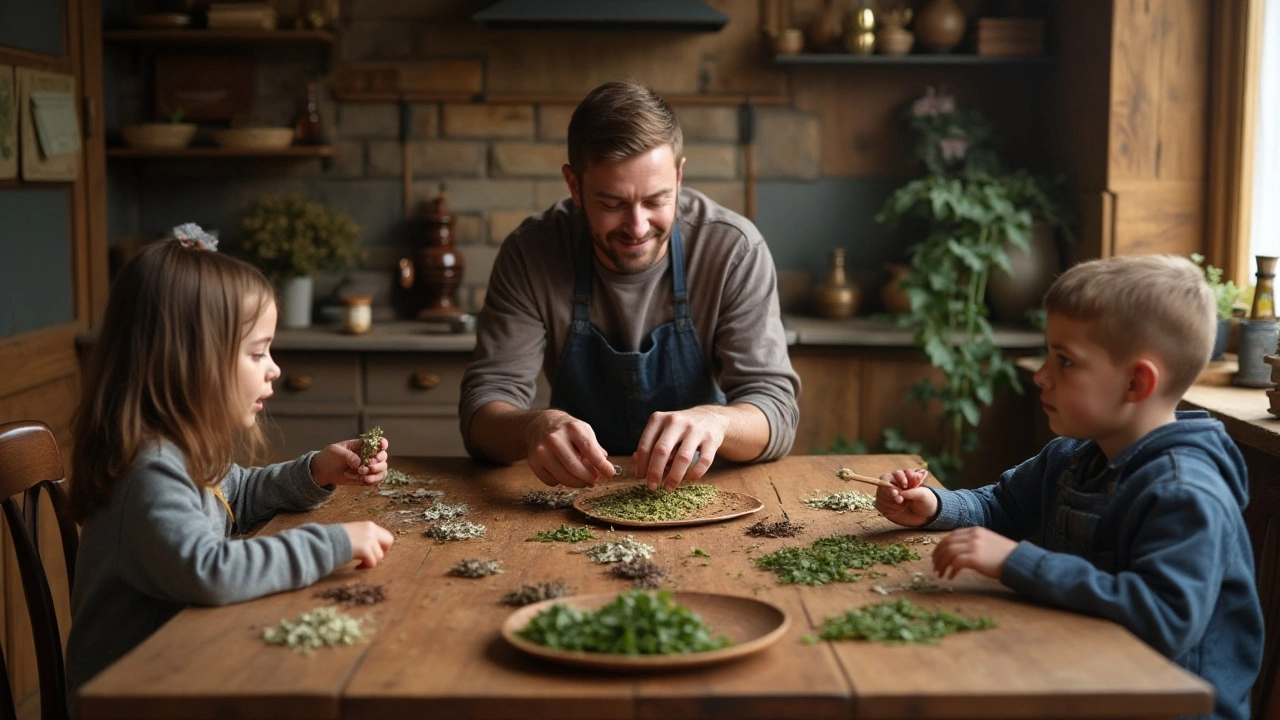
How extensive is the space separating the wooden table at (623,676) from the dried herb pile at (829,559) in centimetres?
2

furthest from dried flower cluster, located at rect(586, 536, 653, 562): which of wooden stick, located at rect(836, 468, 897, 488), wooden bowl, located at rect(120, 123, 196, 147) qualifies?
wooden bowl, located at rect(120, 123, 196, 147)

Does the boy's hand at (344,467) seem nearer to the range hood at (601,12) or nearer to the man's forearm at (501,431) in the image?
the man's forearm at (501,431)

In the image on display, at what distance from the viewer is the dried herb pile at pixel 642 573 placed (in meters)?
1.61

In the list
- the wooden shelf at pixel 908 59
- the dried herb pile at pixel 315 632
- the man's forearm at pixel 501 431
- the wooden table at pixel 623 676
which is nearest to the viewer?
the wooden table at pixel 623 676

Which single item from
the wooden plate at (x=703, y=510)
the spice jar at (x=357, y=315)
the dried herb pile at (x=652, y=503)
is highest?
the spice jar at (x=357, y=315)

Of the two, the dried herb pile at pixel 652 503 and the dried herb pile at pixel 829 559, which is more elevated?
the dried herb pile at pixel 652 503

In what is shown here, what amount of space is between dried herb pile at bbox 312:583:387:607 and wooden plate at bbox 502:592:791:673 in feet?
0.65

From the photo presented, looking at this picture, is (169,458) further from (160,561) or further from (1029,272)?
(1029,272)

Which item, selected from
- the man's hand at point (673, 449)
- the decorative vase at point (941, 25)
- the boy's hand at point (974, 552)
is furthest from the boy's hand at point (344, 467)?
the decorative vase at point (941, 25)

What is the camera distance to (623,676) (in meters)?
1.29

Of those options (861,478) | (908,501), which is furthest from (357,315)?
(908,501)

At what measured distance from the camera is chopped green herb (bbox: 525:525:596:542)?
183 centimetres

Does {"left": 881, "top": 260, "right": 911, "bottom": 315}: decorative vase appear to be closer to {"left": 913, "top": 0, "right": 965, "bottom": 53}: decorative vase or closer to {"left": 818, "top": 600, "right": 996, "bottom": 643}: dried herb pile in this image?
{"left": 913, "top": 0, "right": 965, "bottom": 53}: decorative vase

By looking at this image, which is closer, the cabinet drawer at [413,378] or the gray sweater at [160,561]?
the gray sweater at [160,561]
